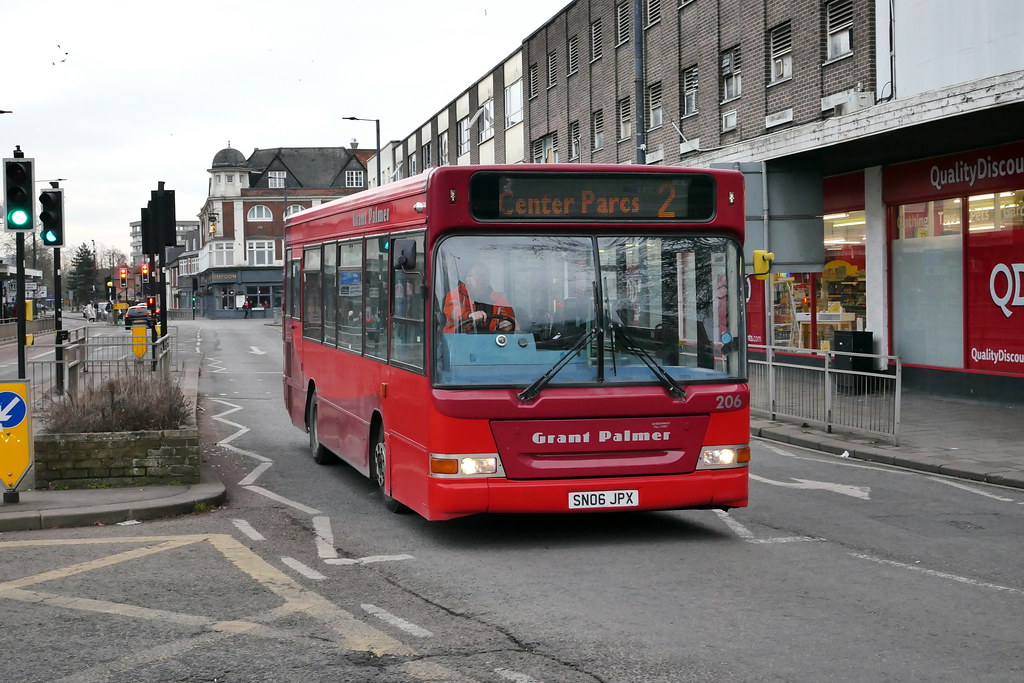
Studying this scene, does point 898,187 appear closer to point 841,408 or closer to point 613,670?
point 841,408

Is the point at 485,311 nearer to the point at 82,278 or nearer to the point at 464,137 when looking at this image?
the point at 464,137

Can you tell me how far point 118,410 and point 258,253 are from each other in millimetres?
98740

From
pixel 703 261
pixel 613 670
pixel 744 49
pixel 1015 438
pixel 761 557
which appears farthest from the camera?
pixel 744 49

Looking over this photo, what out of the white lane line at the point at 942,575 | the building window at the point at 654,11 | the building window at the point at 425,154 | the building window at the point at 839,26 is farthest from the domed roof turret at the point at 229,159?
the white lane line at the point at 942,575

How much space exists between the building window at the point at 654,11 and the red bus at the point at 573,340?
897 inches

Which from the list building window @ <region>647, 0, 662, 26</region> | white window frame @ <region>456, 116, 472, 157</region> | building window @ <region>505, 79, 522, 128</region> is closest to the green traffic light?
building window @ <region>647, 0, 662, 26</region>

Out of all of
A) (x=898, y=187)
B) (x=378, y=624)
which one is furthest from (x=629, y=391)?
(x=898, y=187)

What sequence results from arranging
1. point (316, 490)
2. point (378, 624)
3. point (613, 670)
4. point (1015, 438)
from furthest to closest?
→ 1. point (1015, 438)
2. point (316, 490)
3. point (378, 624)
4. point (613, 670)

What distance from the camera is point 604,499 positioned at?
8.18 meters

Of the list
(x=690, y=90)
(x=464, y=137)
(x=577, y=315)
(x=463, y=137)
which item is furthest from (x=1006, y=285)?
(x=463, y=137)

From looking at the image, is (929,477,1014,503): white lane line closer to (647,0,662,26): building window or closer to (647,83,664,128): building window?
(647,83,664,128): building window

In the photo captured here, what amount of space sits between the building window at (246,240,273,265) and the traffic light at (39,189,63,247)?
95220 mm

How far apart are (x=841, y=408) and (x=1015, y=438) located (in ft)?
6.78

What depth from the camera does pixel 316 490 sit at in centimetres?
1103
